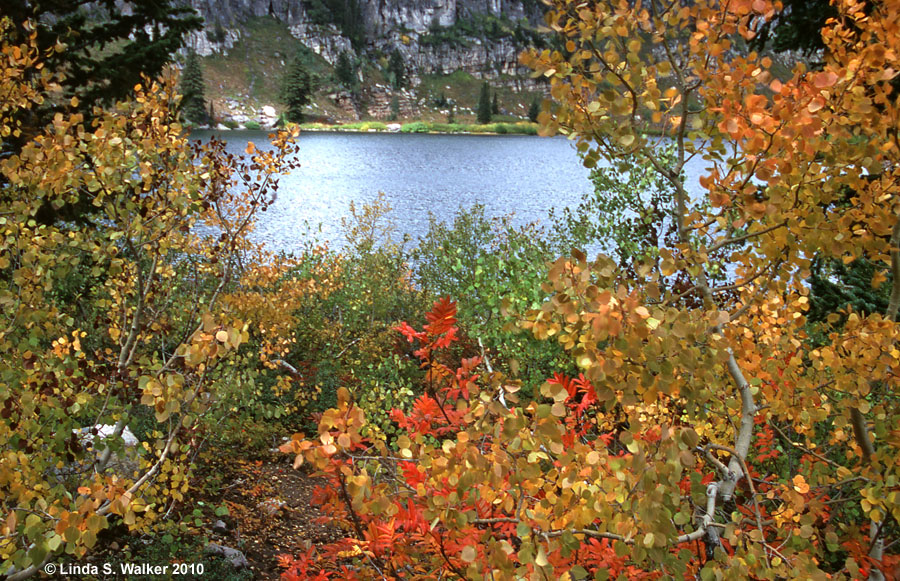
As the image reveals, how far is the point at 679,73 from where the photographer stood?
2.18 m

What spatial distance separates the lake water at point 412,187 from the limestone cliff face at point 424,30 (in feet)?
279

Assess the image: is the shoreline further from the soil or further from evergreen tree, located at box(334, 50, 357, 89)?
the soil

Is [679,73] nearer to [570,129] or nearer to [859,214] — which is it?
[570,129]

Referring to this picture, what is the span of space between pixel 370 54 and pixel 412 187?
4358 inches

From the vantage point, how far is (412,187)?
28.8 m

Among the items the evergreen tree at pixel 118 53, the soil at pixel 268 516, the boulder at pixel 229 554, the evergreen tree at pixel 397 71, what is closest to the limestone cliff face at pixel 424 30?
the evergreen tree at pixel 397 71

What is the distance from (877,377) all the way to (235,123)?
9020 cm

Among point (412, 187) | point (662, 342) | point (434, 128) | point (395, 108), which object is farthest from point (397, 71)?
point (662, 342)

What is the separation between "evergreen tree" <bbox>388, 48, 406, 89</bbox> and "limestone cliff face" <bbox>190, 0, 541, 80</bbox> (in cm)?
561

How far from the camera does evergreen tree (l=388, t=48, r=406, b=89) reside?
118m

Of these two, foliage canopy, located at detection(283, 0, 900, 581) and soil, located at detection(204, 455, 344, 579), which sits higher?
foliage canopy, located at detection(283, 0, 900, 581)

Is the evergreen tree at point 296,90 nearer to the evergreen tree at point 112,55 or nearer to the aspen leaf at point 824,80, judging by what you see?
the evergreen tree at point 112,55

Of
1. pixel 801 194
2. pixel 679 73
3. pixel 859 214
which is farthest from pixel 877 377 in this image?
pixel 679 73

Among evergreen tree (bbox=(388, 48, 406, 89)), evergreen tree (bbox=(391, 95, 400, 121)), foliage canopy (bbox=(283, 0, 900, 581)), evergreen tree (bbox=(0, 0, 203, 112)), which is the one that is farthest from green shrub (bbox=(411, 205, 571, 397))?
evergreen tree (bbox=(388, 48, 406, 89))
